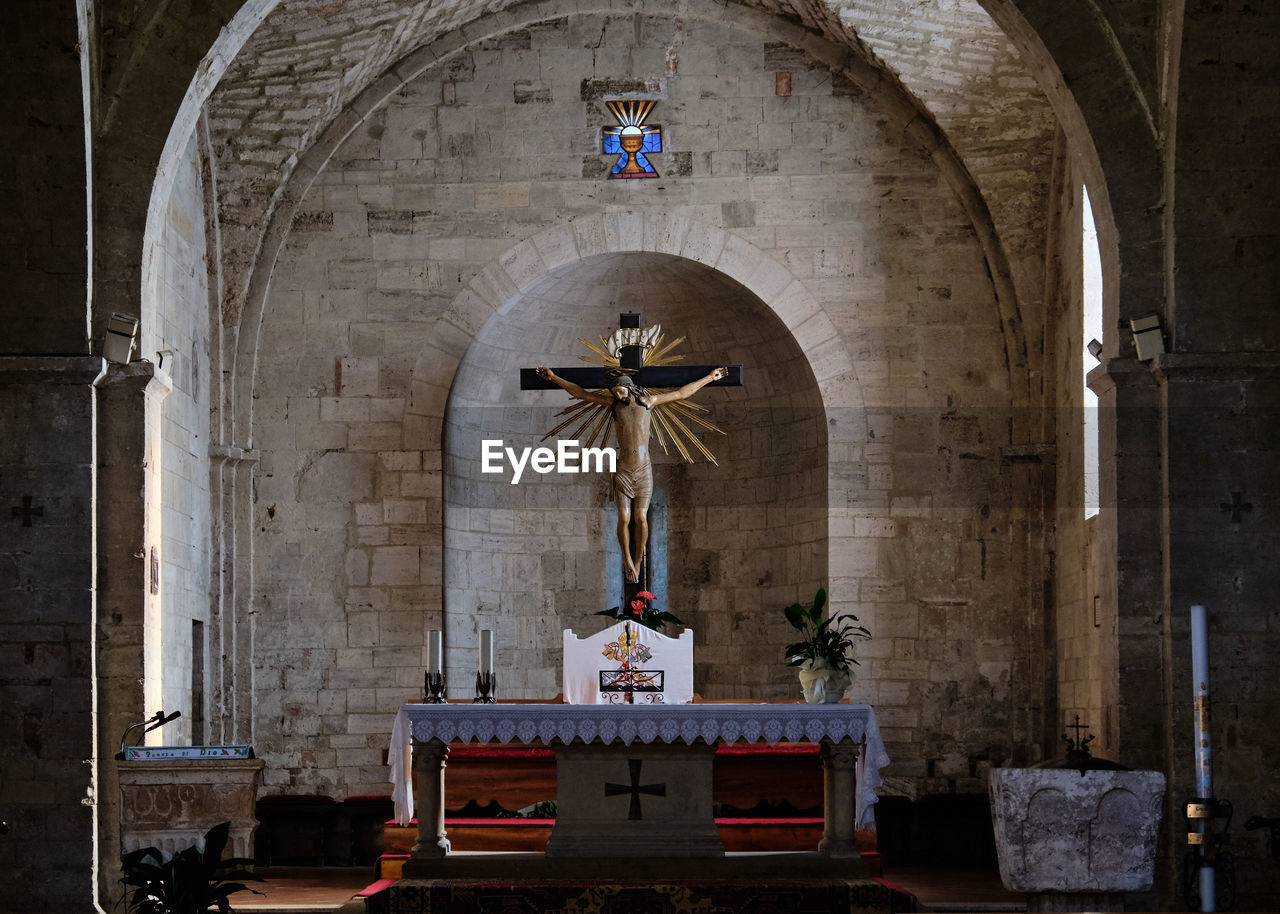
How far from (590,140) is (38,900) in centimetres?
723

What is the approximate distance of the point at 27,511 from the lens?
9.86 meters

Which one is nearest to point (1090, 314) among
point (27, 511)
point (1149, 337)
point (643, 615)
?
point (1149, 337)

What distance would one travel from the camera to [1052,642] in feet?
43.9

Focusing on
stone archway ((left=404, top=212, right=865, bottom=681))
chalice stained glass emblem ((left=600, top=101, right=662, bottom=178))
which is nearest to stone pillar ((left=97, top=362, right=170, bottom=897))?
stone archway ((left=404, top=212, right=865, bottom=681))

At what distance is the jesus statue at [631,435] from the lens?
39.6 ft

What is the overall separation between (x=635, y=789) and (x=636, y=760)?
162 mm

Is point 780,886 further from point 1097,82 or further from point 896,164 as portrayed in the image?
point 896,164

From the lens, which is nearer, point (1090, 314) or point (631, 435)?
point (631, 435)

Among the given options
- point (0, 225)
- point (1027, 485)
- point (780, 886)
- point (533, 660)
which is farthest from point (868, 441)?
point (0, 225)

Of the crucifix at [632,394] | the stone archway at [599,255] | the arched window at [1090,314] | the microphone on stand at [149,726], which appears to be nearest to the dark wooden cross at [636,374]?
the crucifix at [632,394]

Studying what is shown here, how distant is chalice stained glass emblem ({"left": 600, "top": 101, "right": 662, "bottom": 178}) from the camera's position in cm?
1393

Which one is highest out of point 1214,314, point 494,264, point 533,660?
point 494,264

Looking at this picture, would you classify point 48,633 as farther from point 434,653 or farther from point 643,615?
point 643,615

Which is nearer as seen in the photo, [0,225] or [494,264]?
[0,225]
